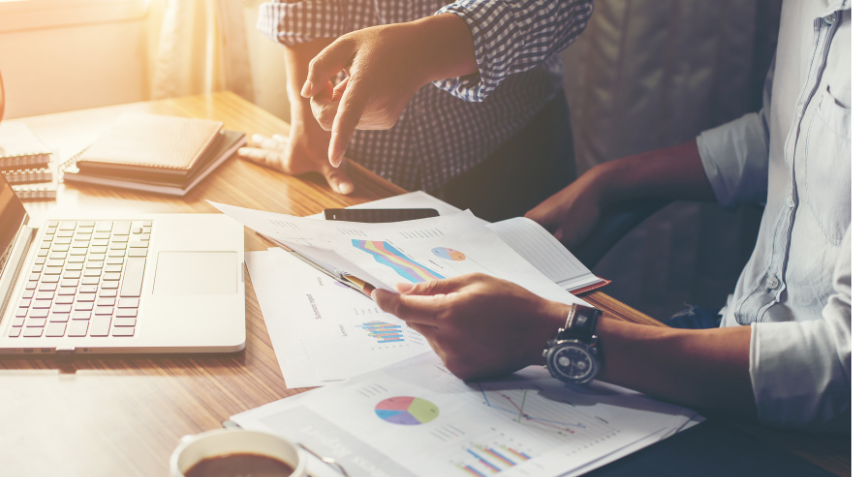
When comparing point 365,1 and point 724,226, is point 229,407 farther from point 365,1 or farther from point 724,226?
point 724,226

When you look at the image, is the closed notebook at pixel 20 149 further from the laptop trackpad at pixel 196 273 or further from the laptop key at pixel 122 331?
the laptop key at pixel 122 331

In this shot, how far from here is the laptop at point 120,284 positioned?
2.14 ft

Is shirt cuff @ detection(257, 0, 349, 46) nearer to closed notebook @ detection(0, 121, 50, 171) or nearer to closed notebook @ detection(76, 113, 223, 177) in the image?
closed notebook @ detection(76, 113, 223, 177)

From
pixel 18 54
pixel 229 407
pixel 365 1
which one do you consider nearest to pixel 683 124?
pixel 365 1

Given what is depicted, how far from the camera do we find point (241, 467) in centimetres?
41

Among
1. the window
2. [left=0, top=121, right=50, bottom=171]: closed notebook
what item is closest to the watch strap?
[left=0, top=121, right=50, bottom=171]: closed notebook

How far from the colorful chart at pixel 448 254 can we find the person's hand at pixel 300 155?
327mm

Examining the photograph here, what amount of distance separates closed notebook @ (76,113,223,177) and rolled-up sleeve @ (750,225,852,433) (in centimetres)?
87

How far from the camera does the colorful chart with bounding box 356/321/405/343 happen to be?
692 mm

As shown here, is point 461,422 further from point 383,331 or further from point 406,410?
point 383,331

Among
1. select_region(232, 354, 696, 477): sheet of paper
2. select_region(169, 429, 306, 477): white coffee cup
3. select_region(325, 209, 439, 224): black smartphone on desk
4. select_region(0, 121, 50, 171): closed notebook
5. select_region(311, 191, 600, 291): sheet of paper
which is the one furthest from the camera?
select_region(0, 121, 50, 171): closed notebook

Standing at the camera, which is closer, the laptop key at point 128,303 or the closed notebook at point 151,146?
the laptop key at point 128,303

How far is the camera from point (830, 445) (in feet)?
1.90

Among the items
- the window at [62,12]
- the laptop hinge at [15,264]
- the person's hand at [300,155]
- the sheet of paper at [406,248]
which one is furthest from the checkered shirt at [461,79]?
the window at [62,12]
